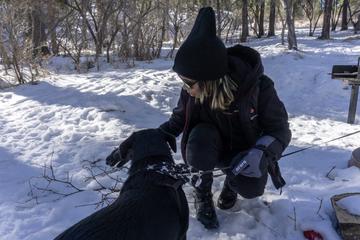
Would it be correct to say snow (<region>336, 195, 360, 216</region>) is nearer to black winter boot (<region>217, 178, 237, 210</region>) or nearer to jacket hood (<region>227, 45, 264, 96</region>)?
black winter boot (<region>217, 178, 237, 210</region>)

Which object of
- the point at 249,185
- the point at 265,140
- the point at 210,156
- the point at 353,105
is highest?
the point at 265,140

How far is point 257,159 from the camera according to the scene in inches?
81.9

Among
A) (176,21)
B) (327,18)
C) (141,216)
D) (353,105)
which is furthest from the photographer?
(327,18)

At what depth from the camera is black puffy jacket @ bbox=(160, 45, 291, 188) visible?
222 cm

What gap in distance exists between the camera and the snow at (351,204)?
2.33 m

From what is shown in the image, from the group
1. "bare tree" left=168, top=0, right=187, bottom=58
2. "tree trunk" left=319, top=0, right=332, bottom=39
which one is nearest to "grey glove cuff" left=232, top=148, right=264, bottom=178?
"bare tree" left=168, top=0, right=187, bottom=58

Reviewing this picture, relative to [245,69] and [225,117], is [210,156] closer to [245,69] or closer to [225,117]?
[225,117]

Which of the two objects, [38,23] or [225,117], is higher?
[38,23]

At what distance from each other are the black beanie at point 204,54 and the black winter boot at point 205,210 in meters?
0.74

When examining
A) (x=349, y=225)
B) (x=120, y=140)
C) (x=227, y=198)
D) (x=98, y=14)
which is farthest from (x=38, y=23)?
(x=349, y=225)

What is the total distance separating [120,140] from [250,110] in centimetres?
177

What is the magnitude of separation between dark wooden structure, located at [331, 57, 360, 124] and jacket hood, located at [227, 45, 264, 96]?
9.75 feet

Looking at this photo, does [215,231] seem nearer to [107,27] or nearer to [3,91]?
[3,91]

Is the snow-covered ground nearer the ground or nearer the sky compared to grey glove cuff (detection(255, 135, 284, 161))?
nearer the ground
